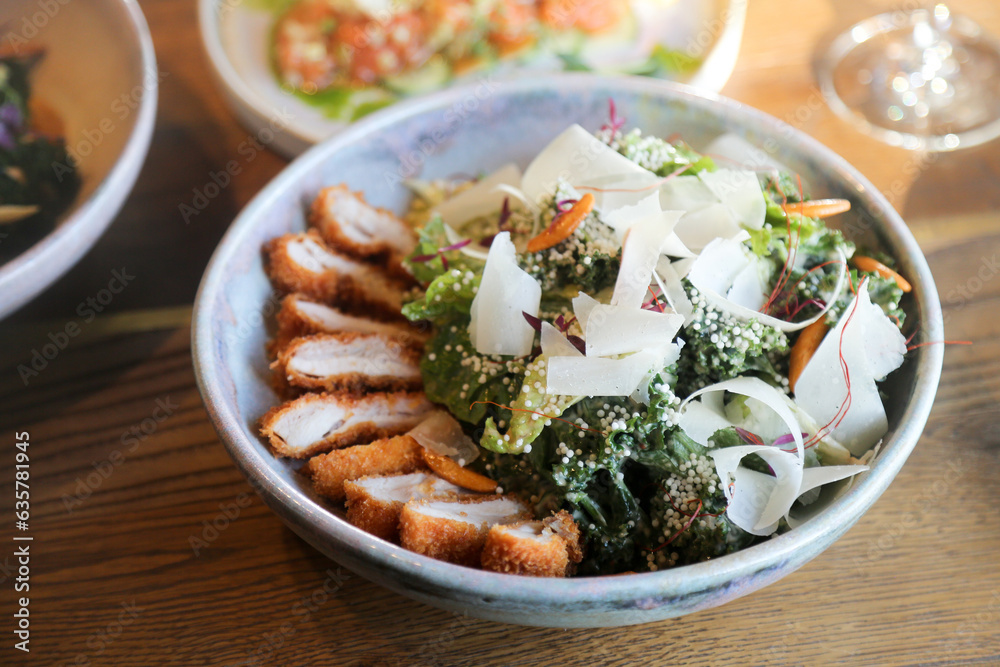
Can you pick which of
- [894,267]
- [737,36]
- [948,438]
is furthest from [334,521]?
[737,36]

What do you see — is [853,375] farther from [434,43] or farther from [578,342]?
[434,43]

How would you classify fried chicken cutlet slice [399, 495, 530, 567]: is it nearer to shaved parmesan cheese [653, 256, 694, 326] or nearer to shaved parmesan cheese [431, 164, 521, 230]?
shaved parmesan cheese [653, 256, 694, 326]

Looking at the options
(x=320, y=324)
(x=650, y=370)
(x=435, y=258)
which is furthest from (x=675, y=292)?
(x=320, y=324)

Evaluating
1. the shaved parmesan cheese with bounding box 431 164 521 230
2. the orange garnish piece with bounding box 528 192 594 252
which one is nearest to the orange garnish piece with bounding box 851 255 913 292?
the orange garnish piece with bounding box 528 192 594 252

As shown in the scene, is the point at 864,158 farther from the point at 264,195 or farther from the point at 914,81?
the point at 264,195

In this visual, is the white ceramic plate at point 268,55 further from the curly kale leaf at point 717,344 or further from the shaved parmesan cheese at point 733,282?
the curly kale leaf at point 717,344

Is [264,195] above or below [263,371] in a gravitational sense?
above
